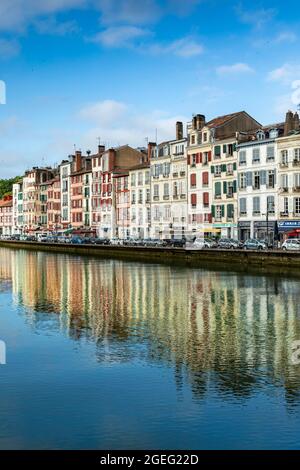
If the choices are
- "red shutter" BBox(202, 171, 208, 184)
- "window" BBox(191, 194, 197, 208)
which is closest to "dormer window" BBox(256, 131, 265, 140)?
"red shutter" BBox(202, 171, 208, 184)

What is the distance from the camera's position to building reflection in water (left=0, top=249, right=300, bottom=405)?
68.6ft

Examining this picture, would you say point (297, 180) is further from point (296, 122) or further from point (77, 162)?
point (77, 162)

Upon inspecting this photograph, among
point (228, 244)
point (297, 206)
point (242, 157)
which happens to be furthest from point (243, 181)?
point (228, 244)

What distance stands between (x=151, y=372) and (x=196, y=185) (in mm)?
67791

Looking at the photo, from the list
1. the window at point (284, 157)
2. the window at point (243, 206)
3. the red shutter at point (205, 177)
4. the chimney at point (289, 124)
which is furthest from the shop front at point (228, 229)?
the chimney at point (289, 124)

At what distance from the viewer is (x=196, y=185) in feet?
287

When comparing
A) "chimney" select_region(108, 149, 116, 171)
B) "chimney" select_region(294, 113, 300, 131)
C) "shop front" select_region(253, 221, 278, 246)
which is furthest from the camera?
"chimney" select_region(108, 149, 116, 171)

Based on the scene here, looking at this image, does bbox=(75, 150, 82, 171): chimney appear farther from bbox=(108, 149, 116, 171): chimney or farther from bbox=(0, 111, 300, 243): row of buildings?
bbox=(108, 149, 116, 171): chimney

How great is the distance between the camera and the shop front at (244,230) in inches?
3062

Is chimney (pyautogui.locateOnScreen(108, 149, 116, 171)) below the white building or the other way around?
the other way around

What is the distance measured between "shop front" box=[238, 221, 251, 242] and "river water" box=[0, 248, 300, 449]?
37967mm
